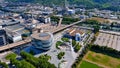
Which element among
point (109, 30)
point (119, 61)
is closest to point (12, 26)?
point (109, 30)

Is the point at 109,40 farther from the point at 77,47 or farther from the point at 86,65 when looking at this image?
the point at 86,65

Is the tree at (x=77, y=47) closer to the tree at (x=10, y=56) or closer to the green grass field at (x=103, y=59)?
the green grass field at (x=103, y=59)

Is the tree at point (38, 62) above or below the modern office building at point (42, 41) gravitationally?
below

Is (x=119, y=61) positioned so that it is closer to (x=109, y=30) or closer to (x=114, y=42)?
(x=114, y=42)

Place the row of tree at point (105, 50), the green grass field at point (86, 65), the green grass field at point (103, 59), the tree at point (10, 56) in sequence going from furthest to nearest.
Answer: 1. the row of tree at point (105, 50)
2. the tree at point (10, 56)
3. the green grass field at point (103, 59)
4. the green grass field at point (86, 65)

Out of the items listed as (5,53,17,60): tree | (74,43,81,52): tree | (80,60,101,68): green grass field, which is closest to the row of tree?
(74,43,81,52): tree

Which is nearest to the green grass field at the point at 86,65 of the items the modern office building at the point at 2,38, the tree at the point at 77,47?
the tree at the point at 77,47

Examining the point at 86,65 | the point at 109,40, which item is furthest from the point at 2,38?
the point at 109,40
